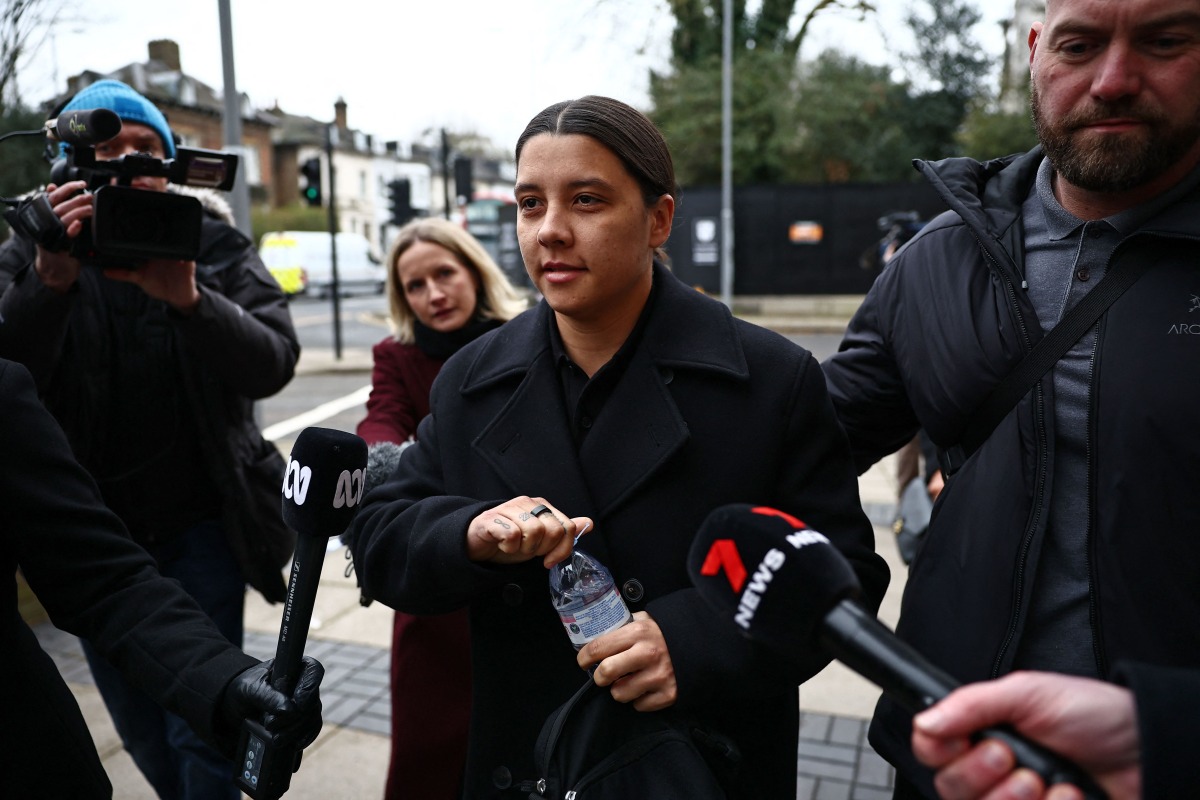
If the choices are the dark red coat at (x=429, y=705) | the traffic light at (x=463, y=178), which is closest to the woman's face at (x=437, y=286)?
the dark red coat at (x=429, y=705)

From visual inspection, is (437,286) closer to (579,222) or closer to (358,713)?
(579,222)

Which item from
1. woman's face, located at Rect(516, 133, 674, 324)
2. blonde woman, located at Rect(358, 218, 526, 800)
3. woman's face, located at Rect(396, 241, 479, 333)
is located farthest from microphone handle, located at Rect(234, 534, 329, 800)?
woman's face, located at Rect(396, 241, 479, 333)

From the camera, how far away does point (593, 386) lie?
1872 mm

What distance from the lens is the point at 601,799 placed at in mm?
1561

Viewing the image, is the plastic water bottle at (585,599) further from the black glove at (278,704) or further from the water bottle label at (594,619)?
the black glove at (278,704)

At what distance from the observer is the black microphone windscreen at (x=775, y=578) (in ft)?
3.61

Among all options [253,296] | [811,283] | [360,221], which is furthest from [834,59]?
[360,221]

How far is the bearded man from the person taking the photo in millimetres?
1498

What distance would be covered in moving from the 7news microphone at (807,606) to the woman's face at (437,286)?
2281 mm

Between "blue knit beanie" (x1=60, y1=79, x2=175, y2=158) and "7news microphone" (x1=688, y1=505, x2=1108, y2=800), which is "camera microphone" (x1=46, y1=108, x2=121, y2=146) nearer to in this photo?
"blue knit beanie" (x1=60, y1=79, x2=175, y2=158)

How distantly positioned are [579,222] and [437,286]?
1.70 m

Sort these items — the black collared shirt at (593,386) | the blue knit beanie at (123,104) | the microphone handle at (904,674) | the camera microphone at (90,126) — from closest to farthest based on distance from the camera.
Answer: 1. the microphone handle at (904,674)
2. the black collared shirt at (593,386)
3. the camera microphone at (90,126)
4. the blue knit beanie at (123,104)

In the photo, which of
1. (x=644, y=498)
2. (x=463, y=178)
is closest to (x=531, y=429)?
(x=644, y=498)

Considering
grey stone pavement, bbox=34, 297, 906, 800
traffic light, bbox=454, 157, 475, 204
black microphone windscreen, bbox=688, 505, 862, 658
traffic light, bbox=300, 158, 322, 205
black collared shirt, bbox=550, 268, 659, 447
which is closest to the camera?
black microphone windscreen, bbox=688, 505, 862, 658
